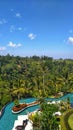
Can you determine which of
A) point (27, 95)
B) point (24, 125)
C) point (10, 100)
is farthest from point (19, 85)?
point (24, 125)

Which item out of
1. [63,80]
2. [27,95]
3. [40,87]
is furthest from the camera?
[63,80]

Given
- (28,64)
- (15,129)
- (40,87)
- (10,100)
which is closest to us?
(15,129)

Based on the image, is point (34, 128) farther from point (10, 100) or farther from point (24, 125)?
point (10, 100)

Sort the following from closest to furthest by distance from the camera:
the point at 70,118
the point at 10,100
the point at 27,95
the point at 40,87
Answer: the point at 70,118
the point at 10,100
the point at 27,95
the point at 40,87

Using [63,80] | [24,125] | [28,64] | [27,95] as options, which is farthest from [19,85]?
[28,64]

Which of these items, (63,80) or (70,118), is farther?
(63,80)

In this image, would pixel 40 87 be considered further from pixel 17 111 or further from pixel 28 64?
pixel 28 64

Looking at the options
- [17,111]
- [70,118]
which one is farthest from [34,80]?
[70,118]

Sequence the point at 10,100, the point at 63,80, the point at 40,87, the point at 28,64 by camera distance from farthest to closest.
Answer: the point at 28,64 → the point at 63,80 → the point at 40,87 → the point at 10,100

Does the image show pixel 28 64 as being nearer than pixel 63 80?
No
